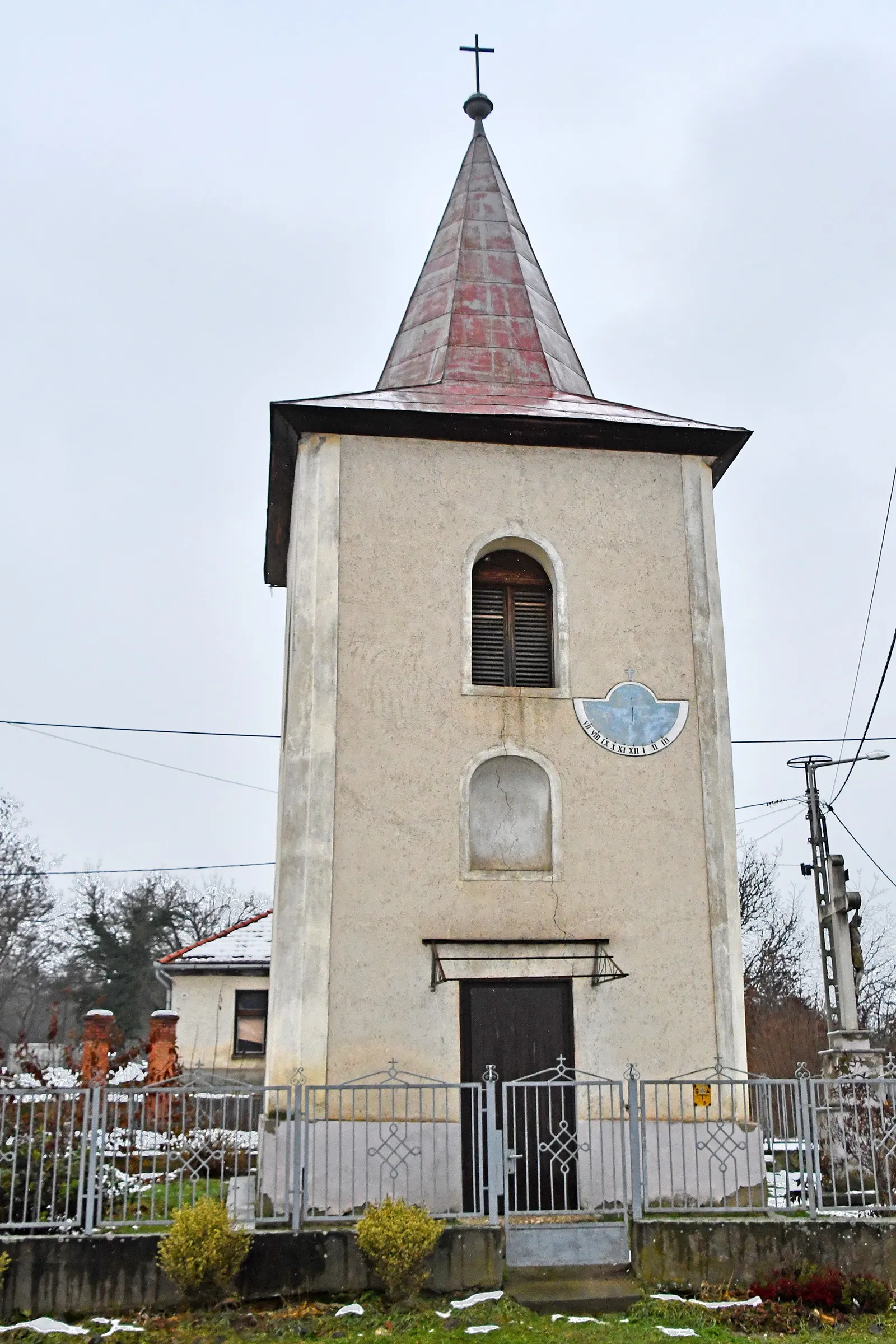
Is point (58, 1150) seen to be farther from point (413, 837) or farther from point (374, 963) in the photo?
point (413, 837)

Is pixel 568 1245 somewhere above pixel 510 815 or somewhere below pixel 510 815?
below

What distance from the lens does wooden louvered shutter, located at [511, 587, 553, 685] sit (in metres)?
14.0

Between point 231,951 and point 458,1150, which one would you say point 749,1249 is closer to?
point 458,1150

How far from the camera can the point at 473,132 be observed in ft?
65.5

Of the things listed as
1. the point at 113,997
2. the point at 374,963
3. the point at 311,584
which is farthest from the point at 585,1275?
the point at 113,997

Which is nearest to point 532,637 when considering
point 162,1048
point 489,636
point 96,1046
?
point 489,636

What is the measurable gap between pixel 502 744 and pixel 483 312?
6669 millimetres

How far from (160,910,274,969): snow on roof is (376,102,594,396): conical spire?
47.8ft

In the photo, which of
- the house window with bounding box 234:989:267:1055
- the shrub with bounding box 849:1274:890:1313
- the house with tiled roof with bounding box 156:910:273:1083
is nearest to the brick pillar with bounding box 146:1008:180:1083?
the house with tiled roof with bounding box 156:910:273:1083

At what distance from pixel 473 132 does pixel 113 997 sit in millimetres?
36396

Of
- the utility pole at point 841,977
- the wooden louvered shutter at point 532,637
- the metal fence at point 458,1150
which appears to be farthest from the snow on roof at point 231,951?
the metal fence at point 458,1150

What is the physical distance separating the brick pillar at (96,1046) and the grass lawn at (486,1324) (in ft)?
33.3

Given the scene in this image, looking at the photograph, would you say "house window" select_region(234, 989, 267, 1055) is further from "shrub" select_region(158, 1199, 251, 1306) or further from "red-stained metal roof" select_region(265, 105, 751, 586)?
"shrub" select_region(158, 1199, 251, 1306)

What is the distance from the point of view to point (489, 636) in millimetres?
14078
